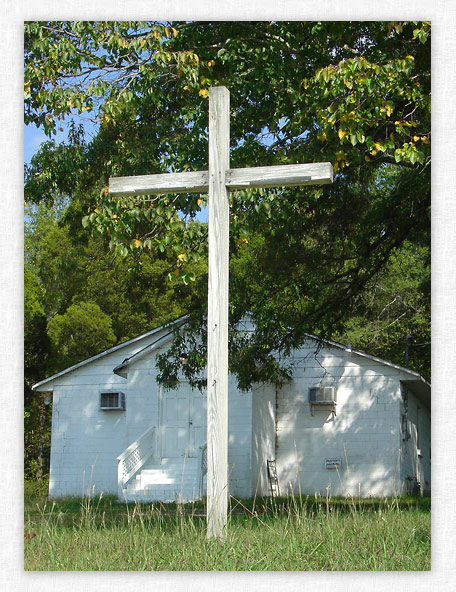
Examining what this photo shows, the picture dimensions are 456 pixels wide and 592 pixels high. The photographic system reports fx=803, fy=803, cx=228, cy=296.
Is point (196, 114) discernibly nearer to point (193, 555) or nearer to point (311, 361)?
point (193, 555)

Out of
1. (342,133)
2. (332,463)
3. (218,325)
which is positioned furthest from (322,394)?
(218,325)

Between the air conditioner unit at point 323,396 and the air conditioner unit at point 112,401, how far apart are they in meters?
5.15

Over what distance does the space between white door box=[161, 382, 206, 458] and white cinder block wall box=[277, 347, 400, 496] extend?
1.92 meters

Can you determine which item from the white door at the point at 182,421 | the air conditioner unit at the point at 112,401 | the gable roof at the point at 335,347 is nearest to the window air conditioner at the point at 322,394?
the gable roof at the point at 335,347

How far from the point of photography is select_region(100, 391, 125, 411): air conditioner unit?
2038cm

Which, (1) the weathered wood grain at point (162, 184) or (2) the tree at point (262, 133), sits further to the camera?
(2) the tree at point (262, 133)

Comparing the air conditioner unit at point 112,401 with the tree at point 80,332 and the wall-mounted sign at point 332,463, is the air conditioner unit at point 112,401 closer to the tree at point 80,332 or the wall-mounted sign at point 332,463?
the tree at point 80,332

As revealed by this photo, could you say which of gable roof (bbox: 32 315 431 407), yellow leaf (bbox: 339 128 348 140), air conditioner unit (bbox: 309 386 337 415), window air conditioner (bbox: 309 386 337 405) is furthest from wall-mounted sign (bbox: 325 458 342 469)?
yellow leaf (bbox: 339 128 348 140)

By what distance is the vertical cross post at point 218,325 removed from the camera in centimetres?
530

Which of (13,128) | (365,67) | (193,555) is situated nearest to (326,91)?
(365,67)

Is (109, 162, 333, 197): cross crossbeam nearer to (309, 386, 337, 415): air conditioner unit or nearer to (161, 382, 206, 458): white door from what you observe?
(161, 382, 206, 458): white door

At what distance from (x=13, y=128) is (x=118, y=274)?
21.4 m

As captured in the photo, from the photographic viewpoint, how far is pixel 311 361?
18312mm

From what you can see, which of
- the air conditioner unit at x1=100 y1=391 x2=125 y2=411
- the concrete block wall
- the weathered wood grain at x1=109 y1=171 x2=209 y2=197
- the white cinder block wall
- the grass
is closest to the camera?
the grass
